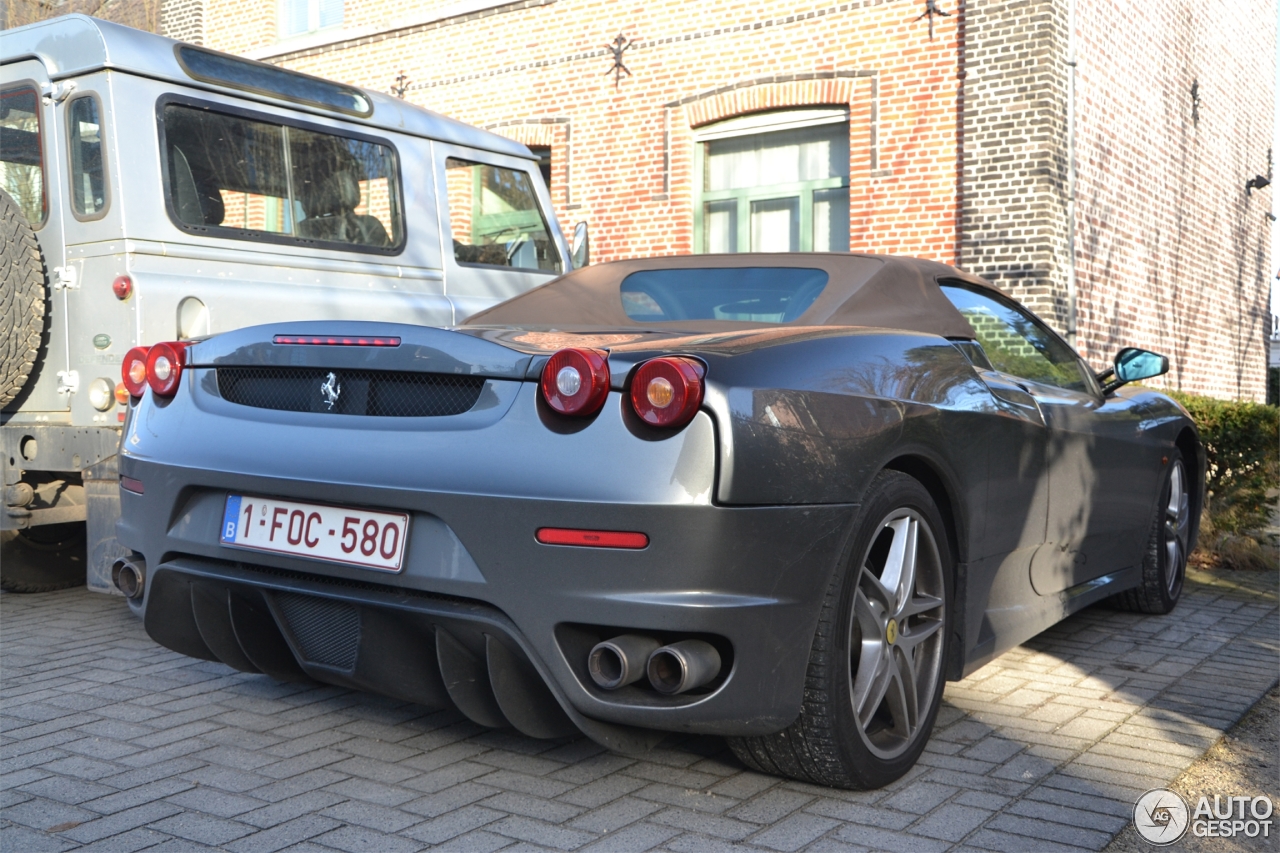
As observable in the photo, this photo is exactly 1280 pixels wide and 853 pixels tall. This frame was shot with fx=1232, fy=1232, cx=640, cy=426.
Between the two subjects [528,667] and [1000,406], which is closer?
[528,667]

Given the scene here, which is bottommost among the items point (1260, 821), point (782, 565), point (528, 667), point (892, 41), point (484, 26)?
point (1260, 821)

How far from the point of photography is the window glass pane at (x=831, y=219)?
12.2m

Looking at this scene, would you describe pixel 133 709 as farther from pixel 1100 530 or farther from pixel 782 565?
pixel 1100 530

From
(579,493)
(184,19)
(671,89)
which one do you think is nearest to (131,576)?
(579,493)

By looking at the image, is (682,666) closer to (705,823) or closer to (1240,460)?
(705,823)

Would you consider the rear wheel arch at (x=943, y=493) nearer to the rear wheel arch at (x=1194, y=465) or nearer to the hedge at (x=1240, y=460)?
the rear wheel arch at (x=1194, y=465)

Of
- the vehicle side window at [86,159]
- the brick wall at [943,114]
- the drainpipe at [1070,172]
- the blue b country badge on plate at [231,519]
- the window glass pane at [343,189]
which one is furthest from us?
the drainpipe at [1070,172]

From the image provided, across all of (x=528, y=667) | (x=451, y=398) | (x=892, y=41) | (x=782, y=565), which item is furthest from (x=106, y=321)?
(x=892, y=41)

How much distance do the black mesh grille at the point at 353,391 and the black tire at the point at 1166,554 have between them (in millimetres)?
3583

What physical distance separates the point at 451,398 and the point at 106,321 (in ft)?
9.54

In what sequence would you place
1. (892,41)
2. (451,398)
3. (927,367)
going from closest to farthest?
(451,398)
(927,367)
(892,41)

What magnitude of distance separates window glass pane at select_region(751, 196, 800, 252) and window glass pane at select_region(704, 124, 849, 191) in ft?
0.73

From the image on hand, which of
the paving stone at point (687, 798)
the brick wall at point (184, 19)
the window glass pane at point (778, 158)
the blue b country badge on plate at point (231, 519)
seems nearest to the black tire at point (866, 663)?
the paving stone at point (687, 798)

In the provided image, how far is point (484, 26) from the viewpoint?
14.2m
